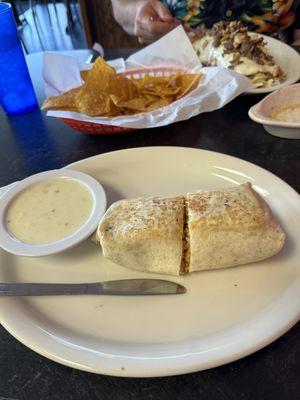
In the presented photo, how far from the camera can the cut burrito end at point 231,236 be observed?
0.73m

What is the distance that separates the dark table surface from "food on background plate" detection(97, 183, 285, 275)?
0.57 feet

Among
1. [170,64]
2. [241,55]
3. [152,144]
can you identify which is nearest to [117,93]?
[152,144]

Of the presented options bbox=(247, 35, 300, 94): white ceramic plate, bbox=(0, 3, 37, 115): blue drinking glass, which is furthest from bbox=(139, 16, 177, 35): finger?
bbox=(0, 3, 37, 115): blue drinking glass

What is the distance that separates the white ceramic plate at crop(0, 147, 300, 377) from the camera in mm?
614

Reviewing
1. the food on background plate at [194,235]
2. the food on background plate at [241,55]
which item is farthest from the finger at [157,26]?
the food on background plate at [194,235]

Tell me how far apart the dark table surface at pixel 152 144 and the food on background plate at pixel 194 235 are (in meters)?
0.17

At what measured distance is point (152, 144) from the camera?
4.11 ft

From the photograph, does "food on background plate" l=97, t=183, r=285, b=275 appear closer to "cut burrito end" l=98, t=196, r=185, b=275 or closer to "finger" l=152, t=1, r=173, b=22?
"cut burrito end" l=98, t=196, r=185, b=275

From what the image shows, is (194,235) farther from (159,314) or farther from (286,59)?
(286,59)

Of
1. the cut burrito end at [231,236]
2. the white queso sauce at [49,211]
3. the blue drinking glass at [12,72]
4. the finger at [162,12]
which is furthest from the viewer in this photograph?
the finger at [162,12]

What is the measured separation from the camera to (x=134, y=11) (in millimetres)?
2139

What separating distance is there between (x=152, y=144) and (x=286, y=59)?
28.2 inches

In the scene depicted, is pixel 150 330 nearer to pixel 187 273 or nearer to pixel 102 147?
pixel 187 273

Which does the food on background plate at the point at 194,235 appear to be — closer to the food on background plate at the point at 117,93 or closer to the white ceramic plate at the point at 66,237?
the white ceramic plate at the point at 66,237
